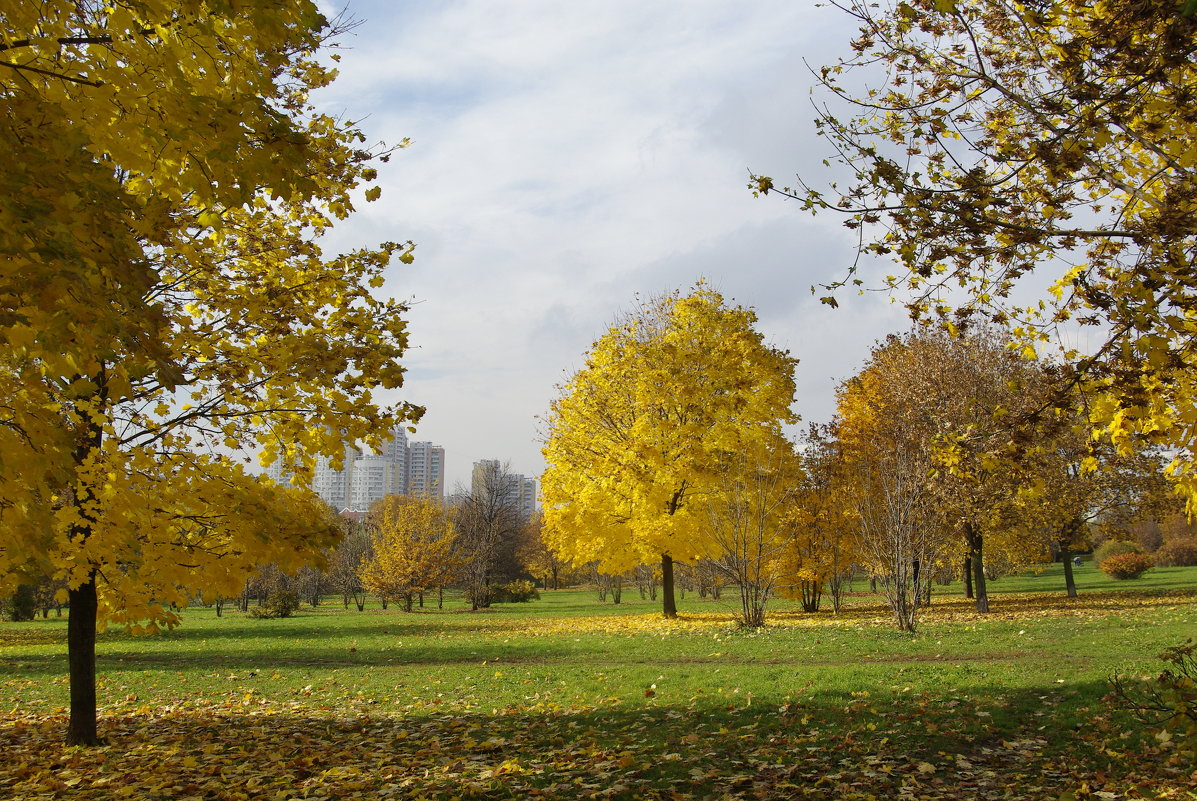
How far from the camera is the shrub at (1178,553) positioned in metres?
44.1

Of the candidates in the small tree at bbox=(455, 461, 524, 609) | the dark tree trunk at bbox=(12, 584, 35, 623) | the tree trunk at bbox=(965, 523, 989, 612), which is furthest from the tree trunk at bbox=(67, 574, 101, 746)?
the small tree at bbox=(455, 461, 524, 609)

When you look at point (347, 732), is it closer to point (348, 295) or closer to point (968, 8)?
point (348, 295)

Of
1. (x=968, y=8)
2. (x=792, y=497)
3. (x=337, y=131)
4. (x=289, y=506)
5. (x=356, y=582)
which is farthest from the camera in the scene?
(x=356, y=582)

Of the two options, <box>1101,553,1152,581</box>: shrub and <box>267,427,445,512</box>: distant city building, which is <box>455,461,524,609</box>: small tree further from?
<box>267,427,445,512</box>: distant city building

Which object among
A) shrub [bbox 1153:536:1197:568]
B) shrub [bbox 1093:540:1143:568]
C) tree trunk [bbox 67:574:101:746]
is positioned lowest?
shrub [bbox 1153:536:1197:568]

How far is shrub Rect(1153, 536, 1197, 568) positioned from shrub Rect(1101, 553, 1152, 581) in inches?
559

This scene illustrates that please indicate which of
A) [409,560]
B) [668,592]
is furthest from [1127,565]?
[409,560]

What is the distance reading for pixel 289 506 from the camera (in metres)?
5.75

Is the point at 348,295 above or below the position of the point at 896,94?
below

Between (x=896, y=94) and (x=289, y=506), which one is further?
(x=289, y=506)

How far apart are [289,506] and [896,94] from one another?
17.0 ft

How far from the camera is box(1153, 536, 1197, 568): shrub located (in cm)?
4409

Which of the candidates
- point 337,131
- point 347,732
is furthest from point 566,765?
point 337,131

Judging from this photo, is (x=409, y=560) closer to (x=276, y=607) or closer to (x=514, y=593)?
(x=276, y=607)
